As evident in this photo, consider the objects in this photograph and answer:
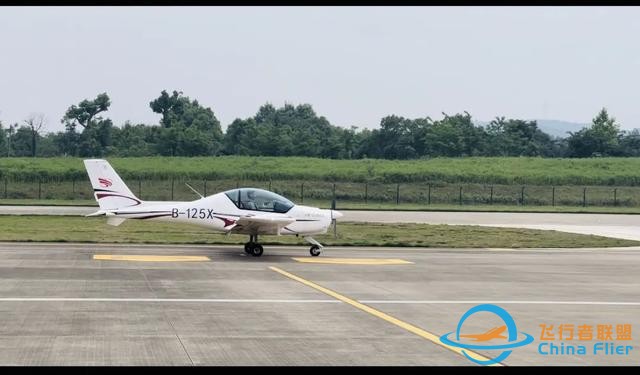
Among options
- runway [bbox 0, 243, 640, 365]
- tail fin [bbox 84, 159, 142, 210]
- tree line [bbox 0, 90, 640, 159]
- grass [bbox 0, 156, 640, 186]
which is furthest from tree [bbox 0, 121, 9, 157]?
tail fin [bbox 84, 159, 142, 210]

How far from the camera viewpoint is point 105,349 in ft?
38.7

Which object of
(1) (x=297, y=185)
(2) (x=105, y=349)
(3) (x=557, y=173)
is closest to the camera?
(2) (x=105, y=349)

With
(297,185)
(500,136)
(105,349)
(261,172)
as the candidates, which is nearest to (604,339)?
(105,349)

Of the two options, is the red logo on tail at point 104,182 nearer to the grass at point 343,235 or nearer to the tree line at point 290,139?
the grass at point 343,235

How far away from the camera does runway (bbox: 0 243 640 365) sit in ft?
38.6

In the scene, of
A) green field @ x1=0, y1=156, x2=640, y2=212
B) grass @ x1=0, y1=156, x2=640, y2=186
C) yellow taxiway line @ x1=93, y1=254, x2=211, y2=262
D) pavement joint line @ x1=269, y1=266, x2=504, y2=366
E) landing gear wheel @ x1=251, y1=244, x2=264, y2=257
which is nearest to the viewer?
pavement joint line @ x1=269, y1=266, x2=504, y2=366

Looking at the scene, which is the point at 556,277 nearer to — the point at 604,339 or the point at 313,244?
the point at 313,244

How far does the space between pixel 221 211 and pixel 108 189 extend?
3361 millimetres

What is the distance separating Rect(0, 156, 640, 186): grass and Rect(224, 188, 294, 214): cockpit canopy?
5272cm

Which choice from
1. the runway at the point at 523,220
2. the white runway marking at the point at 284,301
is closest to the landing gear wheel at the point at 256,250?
the white runway marking at the point at 284,301

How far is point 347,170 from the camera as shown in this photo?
8562cm

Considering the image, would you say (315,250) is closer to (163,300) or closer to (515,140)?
(163,300)

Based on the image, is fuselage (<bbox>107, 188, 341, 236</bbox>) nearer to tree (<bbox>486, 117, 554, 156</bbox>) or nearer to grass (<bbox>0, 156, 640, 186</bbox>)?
grass (<bbox>0, 156, 640, 186</bbox>)
